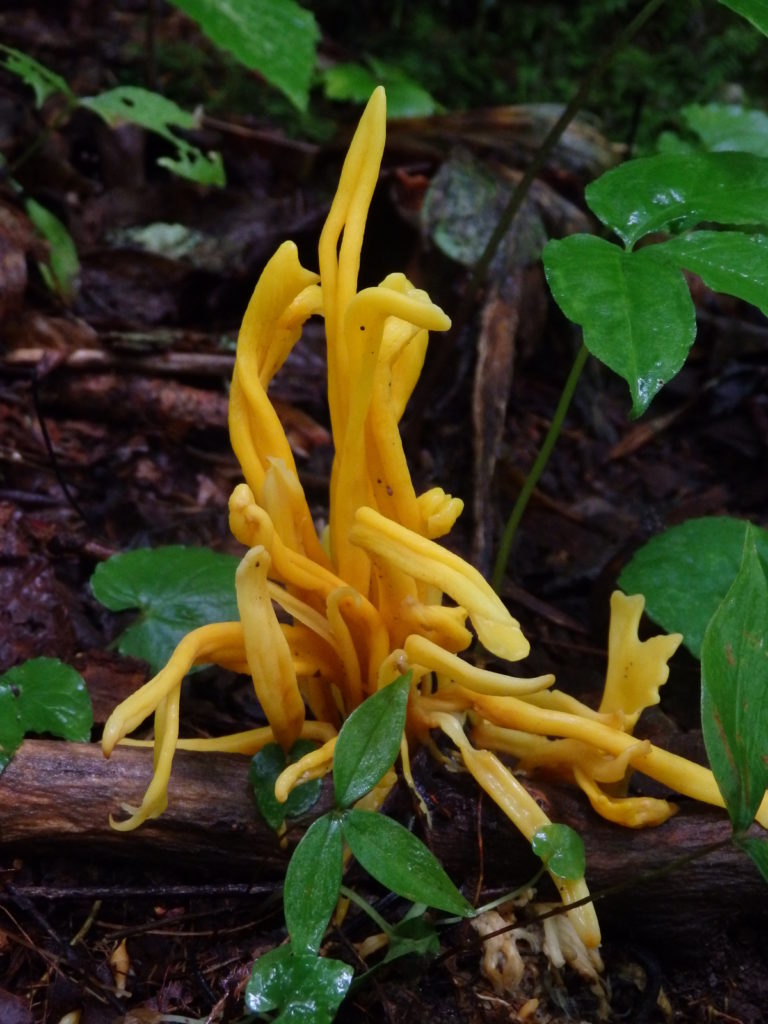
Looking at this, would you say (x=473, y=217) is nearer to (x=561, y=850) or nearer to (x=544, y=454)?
(x=544, y=454)

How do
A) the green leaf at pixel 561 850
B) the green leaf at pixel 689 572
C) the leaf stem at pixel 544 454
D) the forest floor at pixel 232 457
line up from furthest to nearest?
the green leaf at pixel 689 572 → the leaf stem at pixel 544 454 → the forest floor at pixel 232 457 → the green leaf at pixel 561 850

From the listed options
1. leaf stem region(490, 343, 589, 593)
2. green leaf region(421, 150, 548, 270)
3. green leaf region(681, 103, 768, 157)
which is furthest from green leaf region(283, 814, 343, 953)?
green leaf region(681, 103, 768, 157)

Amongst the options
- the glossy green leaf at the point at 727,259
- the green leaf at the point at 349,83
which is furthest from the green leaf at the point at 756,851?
the green leaf at the point at 349,83

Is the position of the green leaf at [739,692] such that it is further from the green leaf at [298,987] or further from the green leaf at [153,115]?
the green leaf at [153,115]

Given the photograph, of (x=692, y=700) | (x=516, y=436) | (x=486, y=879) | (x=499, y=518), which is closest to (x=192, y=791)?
(x=486, y=879)

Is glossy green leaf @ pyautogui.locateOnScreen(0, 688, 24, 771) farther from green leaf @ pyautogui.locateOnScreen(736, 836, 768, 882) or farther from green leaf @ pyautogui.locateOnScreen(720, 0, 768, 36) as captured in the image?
green leaf @ pyautogui.locateOnScreen(720, 0, 768, 36)

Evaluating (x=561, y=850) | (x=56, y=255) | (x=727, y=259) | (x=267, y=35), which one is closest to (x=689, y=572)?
(x=727, y=259)

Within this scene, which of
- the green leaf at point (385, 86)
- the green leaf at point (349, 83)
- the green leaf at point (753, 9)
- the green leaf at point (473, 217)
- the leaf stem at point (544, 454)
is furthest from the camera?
the green leaf at point (349, 83)
